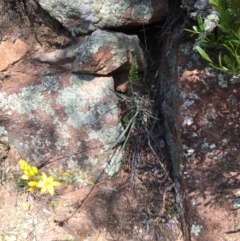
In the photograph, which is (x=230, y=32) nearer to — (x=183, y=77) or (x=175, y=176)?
(x=183, y=77)

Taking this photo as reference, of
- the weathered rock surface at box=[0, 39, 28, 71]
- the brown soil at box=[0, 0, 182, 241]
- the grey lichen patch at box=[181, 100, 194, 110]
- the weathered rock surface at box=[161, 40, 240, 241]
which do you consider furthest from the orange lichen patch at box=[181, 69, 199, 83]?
the weathered rock surface at box=[0, 39, 28, 71]

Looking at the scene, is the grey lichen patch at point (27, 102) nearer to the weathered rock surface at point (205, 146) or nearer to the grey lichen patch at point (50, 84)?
the grey lichen patch at point (50, 84)

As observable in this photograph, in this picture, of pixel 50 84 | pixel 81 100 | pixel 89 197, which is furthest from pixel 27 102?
pixel 89 197

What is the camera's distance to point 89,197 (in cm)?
256

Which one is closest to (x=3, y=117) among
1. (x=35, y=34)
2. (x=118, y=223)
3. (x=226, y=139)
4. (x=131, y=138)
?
(x=35, y=34)

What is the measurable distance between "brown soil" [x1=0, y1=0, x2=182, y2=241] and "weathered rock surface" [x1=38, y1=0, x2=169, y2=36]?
12 cm

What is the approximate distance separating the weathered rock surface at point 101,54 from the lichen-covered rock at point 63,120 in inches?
3.7

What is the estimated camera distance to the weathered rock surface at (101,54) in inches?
99.7

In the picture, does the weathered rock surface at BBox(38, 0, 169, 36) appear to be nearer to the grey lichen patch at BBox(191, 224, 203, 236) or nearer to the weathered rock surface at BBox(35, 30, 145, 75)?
the weathered rock surface at BBox(35, 30, 145, 75)

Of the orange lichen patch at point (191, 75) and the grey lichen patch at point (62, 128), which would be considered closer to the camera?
the orange lichen patch at point (191, 75)

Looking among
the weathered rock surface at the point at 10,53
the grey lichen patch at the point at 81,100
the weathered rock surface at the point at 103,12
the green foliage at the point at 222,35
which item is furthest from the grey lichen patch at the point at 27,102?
the green foliage at the point at 222,35

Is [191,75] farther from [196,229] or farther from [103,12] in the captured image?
[196,229]

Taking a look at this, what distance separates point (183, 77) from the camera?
252 centimetres

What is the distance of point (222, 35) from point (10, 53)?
141cm
